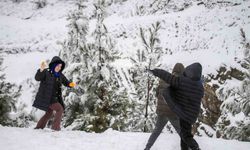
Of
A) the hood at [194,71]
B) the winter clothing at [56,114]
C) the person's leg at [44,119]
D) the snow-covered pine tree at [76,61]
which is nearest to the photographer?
the hood at [194,71]

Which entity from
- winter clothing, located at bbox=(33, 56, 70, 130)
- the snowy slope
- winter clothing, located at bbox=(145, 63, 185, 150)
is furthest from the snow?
the snowy slope

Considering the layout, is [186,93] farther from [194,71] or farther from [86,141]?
[86,141]

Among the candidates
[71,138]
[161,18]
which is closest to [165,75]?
[71,138]

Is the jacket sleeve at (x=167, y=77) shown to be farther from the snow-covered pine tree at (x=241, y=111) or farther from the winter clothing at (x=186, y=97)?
the snow-covered pine tree at (x=241, y=111)

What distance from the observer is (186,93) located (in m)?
5.01

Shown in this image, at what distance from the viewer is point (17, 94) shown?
998cm

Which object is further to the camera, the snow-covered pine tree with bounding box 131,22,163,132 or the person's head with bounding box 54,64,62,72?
the snow-covered pine tree with bounding box 131,22,163,132

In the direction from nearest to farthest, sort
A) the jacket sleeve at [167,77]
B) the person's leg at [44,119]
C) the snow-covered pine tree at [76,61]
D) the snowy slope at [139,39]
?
the jacket sleeve at [167,77] → the person's leg at [44,119] → the snow-covered pine tree at [76,61] → the snowy slope at [139,39]

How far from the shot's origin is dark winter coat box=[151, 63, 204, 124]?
4949 mm

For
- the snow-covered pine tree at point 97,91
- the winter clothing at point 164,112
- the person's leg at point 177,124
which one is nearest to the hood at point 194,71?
the winter clothing at point 164,112

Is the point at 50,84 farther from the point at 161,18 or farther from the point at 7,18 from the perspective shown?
the point at 7,18

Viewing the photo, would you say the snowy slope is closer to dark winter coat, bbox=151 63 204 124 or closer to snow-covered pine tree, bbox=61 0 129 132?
snow-covered pine tree, bbox=61 0 129 132

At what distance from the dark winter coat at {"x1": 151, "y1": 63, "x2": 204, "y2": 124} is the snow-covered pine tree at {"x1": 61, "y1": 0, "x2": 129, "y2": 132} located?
4580 mm

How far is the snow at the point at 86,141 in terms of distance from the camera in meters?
6.20
